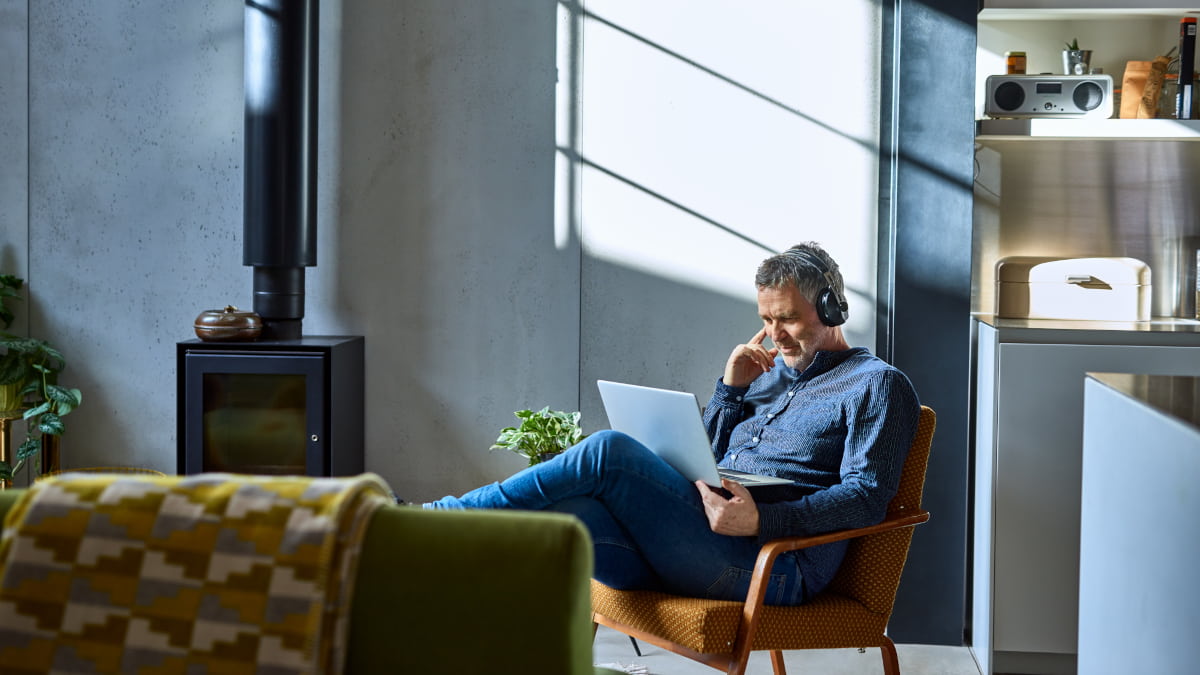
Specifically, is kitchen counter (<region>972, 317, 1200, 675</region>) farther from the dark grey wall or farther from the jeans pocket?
the jeans pocket

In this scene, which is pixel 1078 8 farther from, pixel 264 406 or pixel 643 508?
pixel 264 406

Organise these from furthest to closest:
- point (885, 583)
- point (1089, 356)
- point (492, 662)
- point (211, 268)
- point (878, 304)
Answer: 1. point (211, 268)
2. point (878, 304)
3. point (1089, 356)
4. point (885, 583)
5. point (492, 662)

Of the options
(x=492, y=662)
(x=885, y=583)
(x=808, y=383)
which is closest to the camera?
(x=492, y=662)

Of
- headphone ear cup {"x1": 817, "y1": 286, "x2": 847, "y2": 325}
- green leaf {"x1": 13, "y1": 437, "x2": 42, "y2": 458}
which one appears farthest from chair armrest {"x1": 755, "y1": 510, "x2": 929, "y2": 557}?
green leaf {"x1": 13, "y1": 437, "x2": 42, "y2": 458}

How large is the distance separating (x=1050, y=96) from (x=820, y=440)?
155cm

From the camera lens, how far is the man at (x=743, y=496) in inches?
96.7

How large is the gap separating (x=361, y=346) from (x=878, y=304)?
185cm

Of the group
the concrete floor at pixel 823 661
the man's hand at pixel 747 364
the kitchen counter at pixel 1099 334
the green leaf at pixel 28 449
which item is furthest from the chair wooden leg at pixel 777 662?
the green leaf at pixel 28 449

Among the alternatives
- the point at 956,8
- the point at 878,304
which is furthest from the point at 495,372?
the point at 956,8

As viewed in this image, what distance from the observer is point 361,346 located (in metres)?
4.07

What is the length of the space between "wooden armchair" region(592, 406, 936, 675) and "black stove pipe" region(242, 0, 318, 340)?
184 centimetres

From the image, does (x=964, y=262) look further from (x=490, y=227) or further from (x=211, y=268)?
(x=211, y=268)

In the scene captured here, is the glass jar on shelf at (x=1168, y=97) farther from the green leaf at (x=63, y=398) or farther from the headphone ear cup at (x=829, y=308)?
the green leaf at (x=63, y=398)

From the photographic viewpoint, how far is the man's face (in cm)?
292
